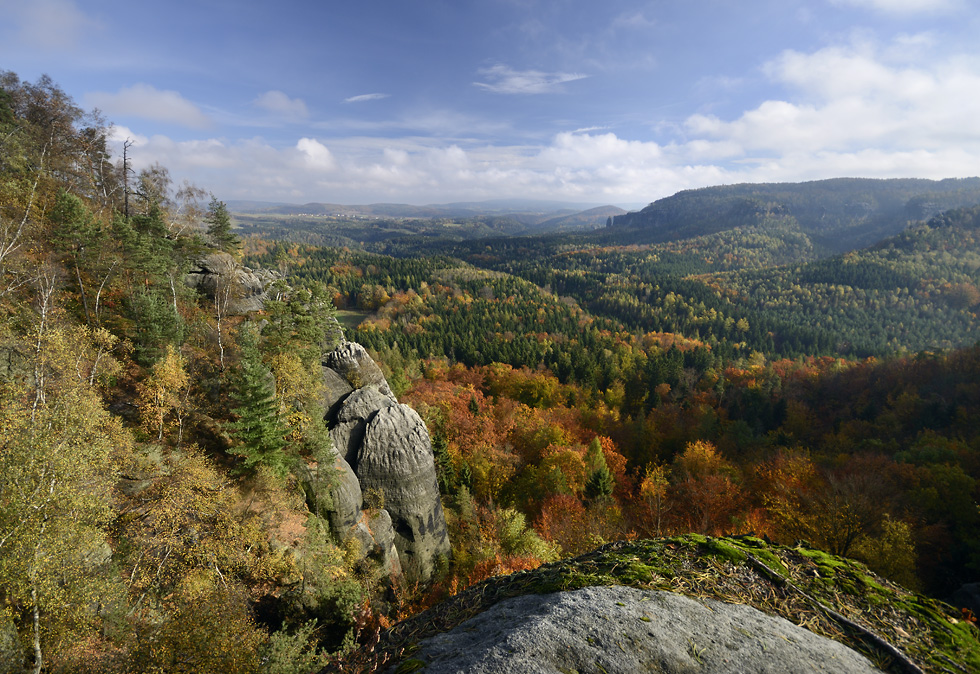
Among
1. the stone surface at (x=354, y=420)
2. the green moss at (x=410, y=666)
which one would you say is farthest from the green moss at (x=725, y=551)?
the stone surface at (x=354, y=420)

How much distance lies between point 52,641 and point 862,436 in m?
86.8

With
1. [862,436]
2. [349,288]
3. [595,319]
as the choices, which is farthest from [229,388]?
[349,288]

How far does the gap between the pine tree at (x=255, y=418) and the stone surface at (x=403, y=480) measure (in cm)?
818

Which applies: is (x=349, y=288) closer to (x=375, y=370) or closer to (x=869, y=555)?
(x=375, y=370)

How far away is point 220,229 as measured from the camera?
40.9 m

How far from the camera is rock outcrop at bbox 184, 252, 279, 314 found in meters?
33.9

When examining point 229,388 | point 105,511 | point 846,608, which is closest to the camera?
point 846,608

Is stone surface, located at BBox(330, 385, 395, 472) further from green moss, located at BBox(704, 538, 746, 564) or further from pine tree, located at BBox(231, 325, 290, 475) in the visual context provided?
green moss, located at BBox(704, 538, 746, 564)

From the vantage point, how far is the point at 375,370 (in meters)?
36.1

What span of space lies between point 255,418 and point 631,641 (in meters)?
22.1

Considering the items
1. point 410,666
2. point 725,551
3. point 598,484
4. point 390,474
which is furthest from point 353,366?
point 725,551

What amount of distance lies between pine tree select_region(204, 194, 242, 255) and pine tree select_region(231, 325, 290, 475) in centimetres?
2615

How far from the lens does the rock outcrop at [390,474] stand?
28062 mm

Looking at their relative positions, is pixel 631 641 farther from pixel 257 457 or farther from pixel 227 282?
pixel 227 282
